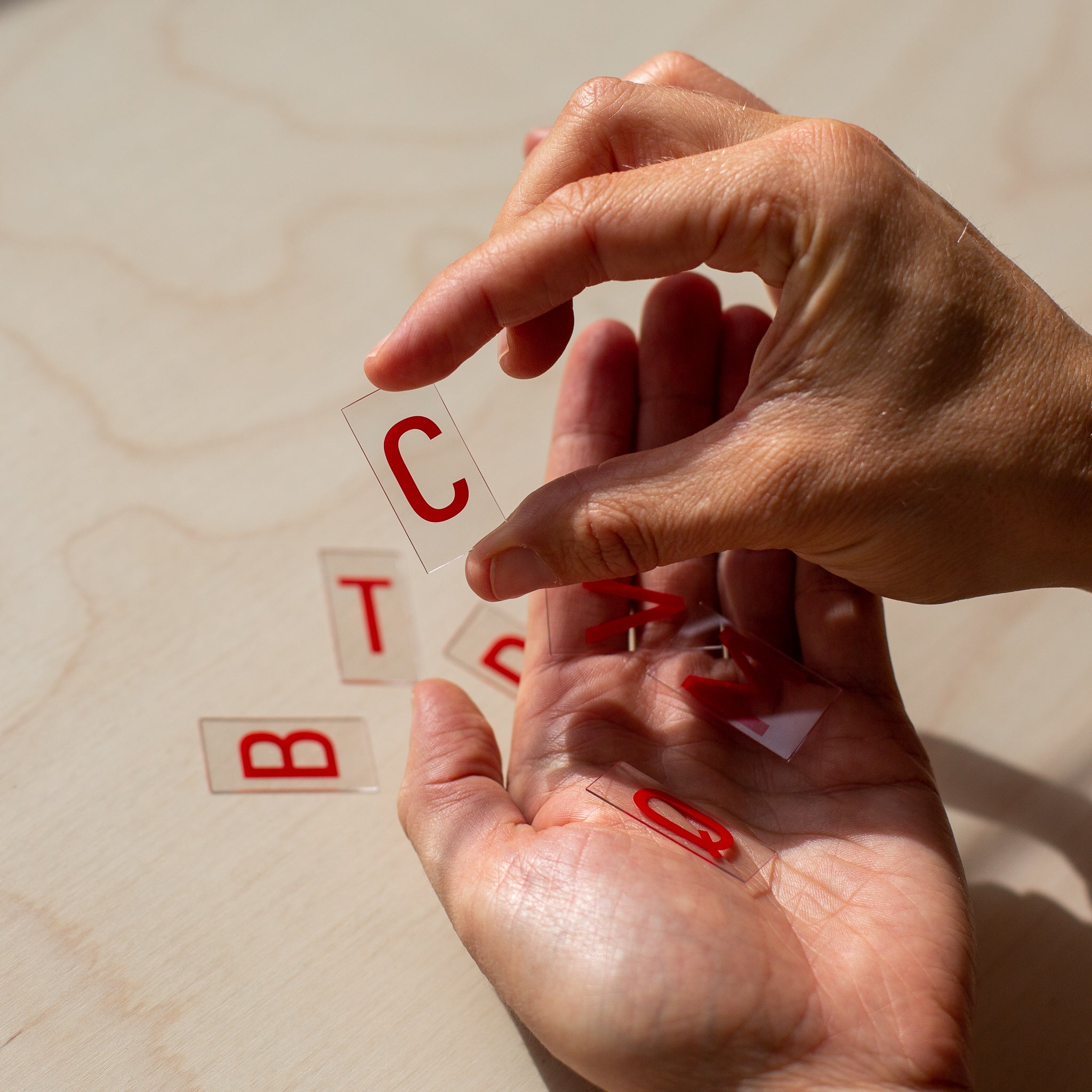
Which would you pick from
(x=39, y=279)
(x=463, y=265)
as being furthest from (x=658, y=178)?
(x=39, y=279)

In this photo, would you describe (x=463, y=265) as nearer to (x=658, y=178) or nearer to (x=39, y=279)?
(x=658, y=178)

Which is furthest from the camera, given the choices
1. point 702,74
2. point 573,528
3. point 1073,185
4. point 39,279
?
point 1073,185

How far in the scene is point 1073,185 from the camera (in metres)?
1.74

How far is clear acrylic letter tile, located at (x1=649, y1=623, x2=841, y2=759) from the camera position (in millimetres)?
1100

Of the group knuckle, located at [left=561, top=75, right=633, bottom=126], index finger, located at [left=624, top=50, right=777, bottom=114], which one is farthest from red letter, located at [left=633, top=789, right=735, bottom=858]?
index finger, located at [left=624, top=50, right=777, bottom=114]

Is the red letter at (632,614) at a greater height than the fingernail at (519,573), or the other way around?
the fingernail at (519,573)

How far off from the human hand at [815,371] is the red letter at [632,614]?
0.21 m

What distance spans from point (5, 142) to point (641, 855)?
1454 millimetres

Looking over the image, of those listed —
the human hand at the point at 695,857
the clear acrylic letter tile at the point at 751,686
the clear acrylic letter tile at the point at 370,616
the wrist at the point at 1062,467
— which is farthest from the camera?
the clear acrylic letter tile at the point at 370,616

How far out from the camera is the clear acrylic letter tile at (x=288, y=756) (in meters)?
1.12

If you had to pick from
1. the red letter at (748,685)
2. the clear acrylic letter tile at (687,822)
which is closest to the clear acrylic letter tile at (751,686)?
the red letter at (748,685)

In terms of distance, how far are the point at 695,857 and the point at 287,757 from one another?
484 mm

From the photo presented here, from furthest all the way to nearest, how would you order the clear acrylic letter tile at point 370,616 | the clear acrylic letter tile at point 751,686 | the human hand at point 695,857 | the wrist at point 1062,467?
the clear acrylic letter tile at point 370,616, the clear acrylic letter tile at point 751,686, the wrist at point 1062,467, the human hand at point 695,857

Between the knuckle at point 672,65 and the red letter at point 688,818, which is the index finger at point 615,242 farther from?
the red letter at point 688,818
